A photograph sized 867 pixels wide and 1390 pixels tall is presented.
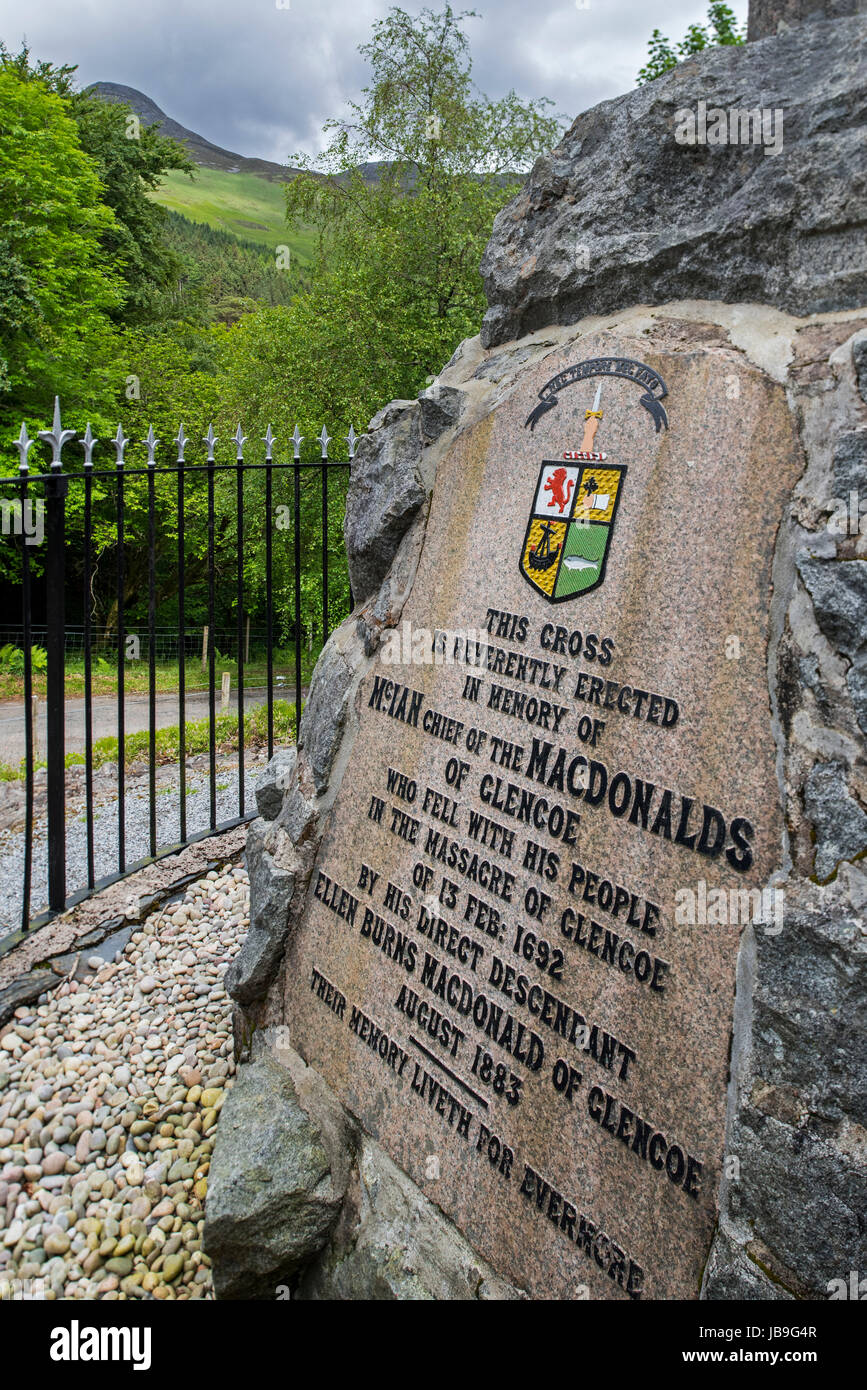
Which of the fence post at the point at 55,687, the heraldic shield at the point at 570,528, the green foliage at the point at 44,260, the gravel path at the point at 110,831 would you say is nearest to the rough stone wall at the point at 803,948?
the heraldic shield at the point at 570,528

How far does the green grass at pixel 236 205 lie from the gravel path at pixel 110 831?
300 feet

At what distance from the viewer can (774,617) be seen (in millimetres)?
2137

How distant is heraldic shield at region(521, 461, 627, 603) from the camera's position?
2.59 meters

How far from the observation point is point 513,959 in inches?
99.2

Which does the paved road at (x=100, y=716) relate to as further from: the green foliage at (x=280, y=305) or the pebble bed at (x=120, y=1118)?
the pebble bed at (x=120, y=1118)

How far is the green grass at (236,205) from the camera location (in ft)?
325

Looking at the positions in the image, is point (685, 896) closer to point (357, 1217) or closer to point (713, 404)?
point (713, 404)

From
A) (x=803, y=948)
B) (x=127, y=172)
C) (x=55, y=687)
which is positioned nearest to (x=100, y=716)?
(x=55, y=687)

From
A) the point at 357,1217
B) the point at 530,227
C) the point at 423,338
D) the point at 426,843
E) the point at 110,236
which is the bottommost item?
the point at 357,1217

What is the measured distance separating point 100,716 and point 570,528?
40.9 feet

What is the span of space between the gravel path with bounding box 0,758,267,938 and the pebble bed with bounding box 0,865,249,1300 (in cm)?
89

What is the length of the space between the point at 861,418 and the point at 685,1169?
176 centimetres

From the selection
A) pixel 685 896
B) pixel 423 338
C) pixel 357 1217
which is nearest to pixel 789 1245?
pixel 685 896

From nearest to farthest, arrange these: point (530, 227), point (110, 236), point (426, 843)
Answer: point (426, 843)
point (530, 227)
point (110, 236)
